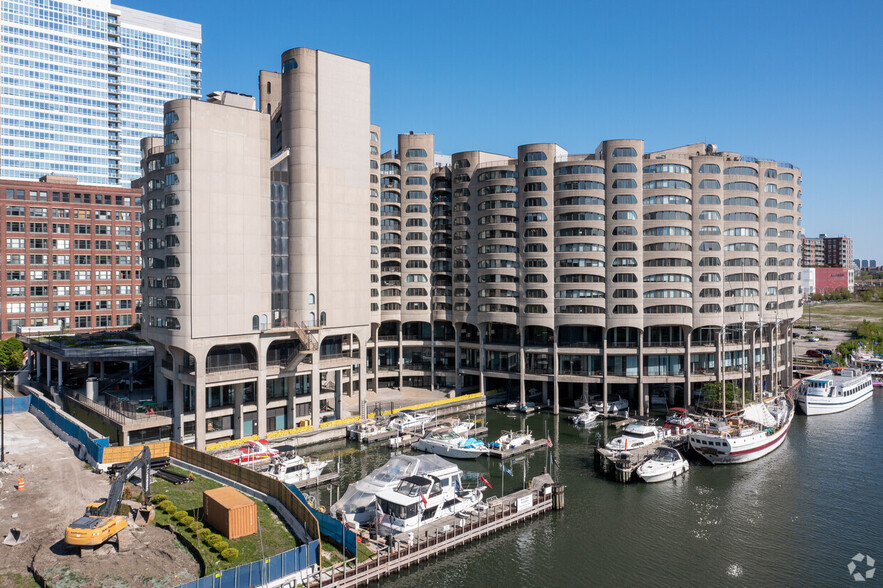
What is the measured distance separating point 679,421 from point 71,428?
3041 inches

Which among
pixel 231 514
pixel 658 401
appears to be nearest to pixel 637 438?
pixel 658 401

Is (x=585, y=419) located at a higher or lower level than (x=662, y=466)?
higher

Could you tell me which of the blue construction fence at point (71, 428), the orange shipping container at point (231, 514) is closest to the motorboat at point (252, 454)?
the blue construction fence at point (71, 428)

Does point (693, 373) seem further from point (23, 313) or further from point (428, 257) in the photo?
point (23, 313)

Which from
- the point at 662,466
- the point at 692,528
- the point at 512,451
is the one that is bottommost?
the point at 692,528

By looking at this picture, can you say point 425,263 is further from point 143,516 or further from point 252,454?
point 143,516

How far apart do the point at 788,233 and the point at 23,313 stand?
14813 centimetres

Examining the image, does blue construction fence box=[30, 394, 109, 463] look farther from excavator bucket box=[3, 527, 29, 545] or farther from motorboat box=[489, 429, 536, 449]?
motorboat box=[489, 429, 536, 449]

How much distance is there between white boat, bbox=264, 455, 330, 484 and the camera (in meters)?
63.8

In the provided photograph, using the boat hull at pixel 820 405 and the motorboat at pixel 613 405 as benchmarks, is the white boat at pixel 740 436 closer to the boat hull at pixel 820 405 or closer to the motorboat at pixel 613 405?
the motorboat at pixel 613 405

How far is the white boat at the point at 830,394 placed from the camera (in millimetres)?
99875

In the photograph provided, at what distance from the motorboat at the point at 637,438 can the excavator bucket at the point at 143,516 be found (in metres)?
50.8

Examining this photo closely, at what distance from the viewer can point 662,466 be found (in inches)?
2680

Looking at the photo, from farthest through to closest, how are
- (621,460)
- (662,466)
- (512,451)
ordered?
(512,451) → (621,460) → (662,466)
